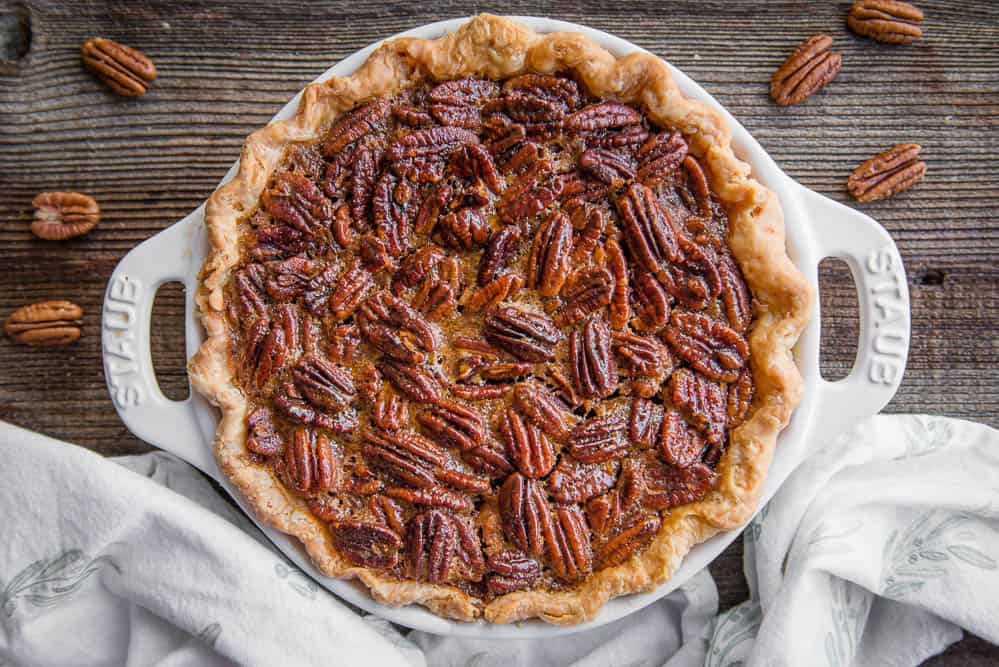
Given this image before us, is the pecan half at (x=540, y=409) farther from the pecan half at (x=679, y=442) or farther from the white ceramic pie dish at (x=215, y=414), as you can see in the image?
the white ceramic pie dish at (x=215, y=414)

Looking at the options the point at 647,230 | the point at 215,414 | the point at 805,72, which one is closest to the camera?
the point at 647,230

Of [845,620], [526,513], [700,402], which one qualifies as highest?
[700,402]

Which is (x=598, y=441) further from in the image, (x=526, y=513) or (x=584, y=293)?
(x=584, y=293)

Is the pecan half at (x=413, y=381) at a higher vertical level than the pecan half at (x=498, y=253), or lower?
lower

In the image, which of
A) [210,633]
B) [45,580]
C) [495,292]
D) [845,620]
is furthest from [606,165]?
[45,580]

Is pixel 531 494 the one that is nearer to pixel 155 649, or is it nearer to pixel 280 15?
pixel 155 649

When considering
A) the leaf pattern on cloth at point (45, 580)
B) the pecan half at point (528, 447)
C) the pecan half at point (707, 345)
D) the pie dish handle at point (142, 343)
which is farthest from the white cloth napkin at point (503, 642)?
the pecan half at point (528, 447)
